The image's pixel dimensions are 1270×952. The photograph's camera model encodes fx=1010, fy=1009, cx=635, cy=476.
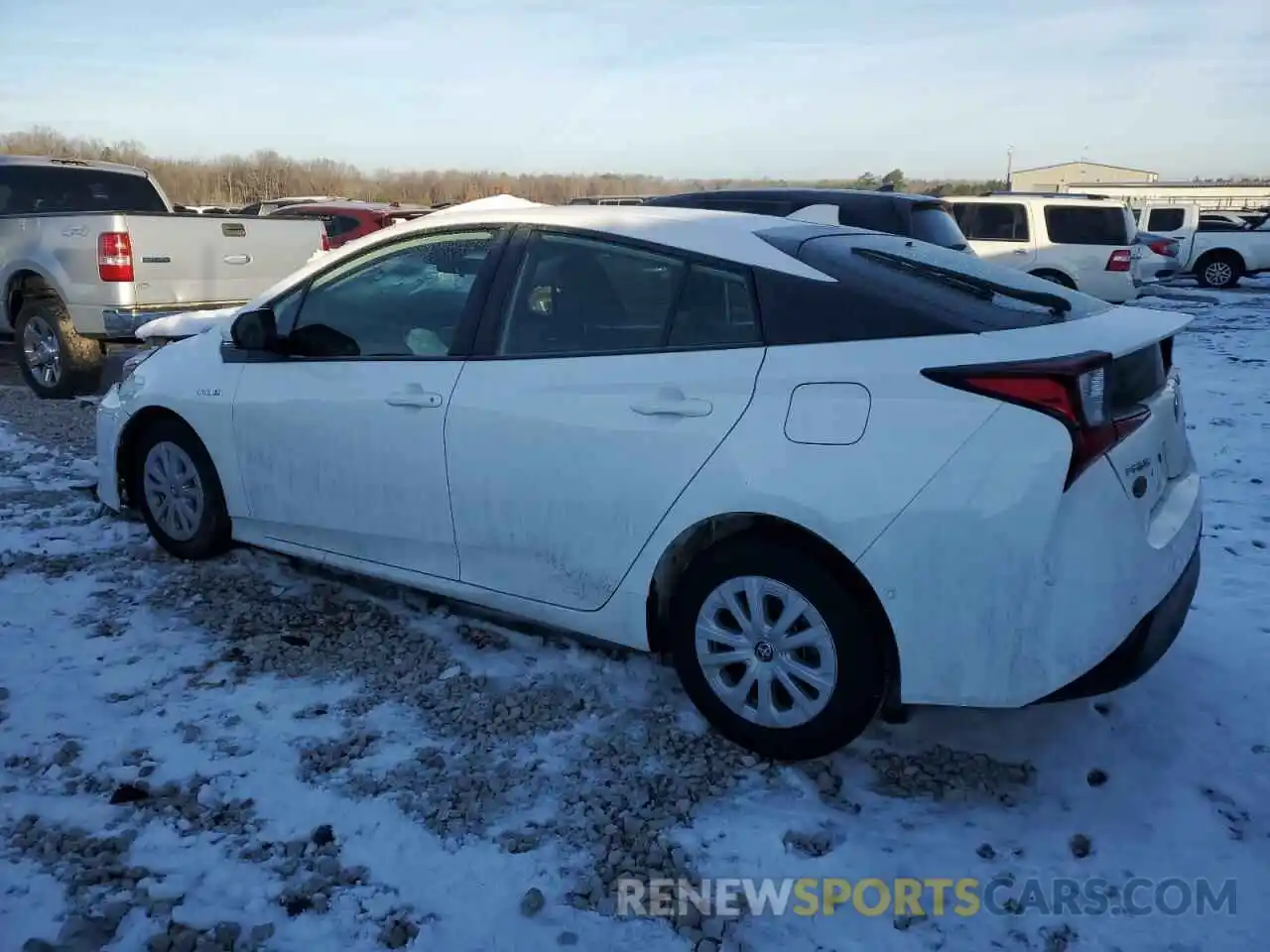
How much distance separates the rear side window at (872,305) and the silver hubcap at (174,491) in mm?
2765

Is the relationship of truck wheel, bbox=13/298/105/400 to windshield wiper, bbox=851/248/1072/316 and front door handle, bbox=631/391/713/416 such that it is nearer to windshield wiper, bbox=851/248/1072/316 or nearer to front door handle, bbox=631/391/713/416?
front door handle, bbox=631/391/713/416

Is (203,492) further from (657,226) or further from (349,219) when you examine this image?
(349,219)

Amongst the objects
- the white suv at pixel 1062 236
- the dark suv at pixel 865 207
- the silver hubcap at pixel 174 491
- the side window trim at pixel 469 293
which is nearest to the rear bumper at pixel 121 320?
the silver hubcap at pixel 174 491

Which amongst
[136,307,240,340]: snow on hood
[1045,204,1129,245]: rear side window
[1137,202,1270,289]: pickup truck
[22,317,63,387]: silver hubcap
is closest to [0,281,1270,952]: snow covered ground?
[136,307,240,340]: snow on hood

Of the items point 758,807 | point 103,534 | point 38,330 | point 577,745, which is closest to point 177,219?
point 38,330

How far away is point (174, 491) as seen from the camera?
450 cm

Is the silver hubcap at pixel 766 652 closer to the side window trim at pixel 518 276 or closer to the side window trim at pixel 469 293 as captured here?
the side window trim at pixel 518 276

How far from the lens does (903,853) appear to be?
8.79ft

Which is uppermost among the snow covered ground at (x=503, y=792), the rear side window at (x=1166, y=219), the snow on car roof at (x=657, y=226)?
the rear side window at (x=1166, y=219)

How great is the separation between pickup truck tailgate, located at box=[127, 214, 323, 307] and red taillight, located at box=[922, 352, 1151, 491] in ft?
22.7

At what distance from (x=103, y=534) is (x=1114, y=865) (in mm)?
4542

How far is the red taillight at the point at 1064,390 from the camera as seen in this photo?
2557mm

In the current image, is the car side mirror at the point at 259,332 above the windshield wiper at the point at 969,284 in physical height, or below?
below

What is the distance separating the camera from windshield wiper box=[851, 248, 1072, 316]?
3.07 metres
